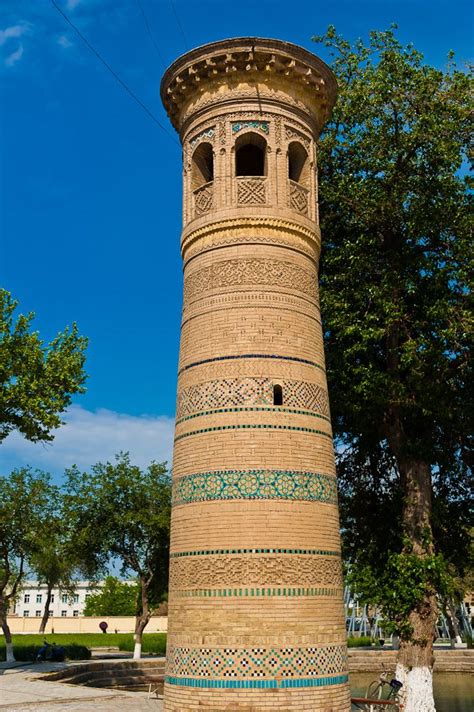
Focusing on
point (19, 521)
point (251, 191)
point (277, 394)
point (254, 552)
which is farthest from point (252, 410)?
point (19, 521)

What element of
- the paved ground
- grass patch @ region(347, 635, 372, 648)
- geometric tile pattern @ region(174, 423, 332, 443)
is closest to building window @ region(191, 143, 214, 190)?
geometric tile pattern @ region(174, 423, 332, 443)

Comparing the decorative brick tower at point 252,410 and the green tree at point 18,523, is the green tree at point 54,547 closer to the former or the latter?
the green tree at point 18,523

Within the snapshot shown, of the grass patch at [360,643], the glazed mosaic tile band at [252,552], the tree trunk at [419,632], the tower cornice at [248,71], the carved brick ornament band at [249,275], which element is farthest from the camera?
the grass patch at [360,643]

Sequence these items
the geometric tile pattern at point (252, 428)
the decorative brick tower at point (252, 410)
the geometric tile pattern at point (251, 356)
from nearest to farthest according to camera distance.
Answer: the decorative brick tower at point (252, 410) → the geometric tile pattern at point (252, 428) → the geometric tile pattern at point (251, 356)

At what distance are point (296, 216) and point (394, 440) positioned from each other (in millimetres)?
6254

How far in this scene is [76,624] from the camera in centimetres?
4953

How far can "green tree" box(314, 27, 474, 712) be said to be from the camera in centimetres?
1395

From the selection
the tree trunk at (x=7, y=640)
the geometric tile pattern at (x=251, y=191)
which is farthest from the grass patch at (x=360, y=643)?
the geometric tile pattern at (x=251, y=191)

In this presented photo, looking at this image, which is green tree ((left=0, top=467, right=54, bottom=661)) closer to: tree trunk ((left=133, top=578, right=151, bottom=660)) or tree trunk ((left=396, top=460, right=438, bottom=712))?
tree trunk ((left=133, top=578, right=151, bottom=660))

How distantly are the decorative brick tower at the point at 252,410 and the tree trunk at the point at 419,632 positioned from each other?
474 centimetres

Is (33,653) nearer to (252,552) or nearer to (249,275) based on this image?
(252,552)

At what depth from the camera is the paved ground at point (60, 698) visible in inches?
506

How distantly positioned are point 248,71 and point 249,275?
11.2 feet

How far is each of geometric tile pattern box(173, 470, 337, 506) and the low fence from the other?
136ft
